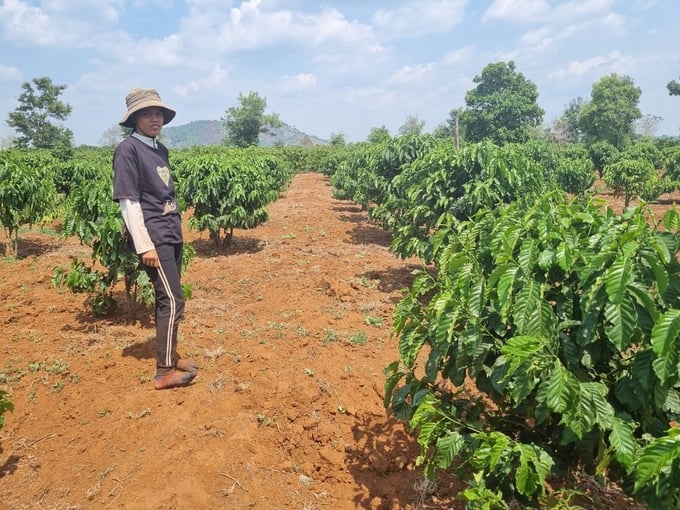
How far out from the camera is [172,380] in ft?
13.1

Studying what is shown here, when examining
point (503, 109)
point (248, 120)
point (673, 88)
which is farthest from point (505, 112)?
point (248, 120)

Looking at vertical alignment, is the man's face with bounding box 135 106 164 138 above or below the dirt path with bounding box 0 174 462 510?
above

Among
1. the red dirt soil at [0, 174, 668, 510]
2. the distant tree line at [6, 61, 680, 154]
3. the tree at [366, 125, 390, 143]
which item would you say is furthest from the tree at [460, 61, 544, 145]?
the red dirt soil at [0, 174, 668, 510]

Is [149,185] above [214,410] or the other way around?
above

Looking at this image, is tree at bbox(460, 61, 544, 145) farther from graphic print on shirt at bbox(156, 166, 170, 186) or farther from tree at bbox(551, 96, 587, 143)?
graphic print on shirt at bbox(156, 166, 170, 186)

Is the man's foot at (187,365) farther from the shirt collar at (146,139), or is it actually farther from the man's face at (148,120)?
the man's face at (148,120)

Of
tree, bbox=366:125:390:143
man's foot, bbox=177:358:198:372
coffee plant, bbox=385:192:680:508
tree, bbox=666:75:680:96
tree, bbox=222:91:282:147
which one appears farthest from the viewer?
tree, bbox=222:91:282:147

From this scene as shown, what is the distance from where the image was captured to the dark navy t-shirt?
3637mm

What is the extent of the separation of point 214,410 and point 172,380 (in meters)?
0.54

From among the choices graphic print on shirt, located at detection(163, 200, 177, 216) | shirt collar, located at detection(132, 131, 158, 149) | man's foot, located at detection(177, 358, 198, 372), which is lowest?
man's foot, located at detection(177, 358, 198, 372)

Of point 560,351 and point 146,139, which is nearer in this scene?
point 560,351

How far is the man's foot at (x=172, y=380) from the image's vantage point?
13.1ft

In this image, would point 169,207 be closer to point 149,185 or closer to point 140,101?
point 149,185

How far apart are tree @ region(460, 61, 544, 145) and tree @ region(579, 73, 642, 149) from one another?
5039 mm
